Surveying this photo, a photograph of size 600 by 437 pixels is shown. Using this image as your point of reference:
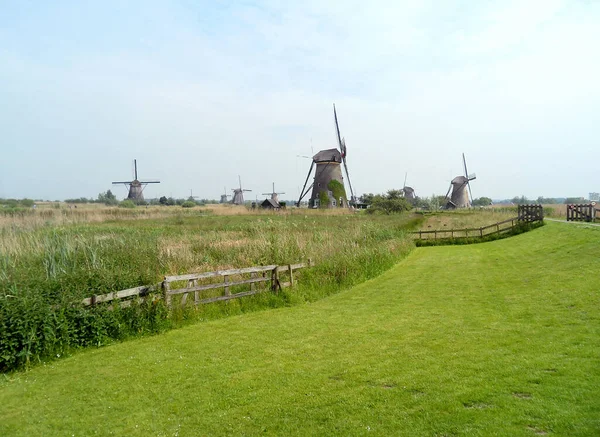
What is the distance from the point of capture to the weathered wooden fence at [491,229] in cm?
3462

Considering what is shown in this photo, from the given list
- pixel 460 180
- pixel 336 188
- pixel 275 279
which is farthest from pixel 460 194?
pixel 275 279

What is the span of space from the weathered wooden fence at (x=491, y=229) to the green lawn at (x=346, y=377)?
22149 millimetres

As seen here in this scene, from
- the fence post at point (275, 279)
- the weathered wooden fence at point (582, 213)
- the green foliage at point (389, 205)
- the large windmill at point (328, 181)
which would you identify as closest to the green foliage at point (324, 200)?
the large windmill at point (328, 181)

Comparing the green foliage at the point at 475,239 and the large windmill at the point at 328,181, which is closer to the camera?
the green foliage at the point at 475,239

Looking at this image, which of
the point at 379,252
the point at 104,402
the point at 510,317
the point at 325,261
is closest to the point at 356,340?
the point at 510,317

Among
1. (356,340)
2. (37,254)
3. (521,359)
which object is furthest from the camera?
(37,254)

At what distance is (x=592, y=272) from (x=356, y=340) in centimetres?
967

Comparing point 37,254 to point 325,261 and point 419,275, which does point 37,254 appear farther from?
point 419,275

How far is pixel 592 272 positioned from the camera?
1428 centimetres

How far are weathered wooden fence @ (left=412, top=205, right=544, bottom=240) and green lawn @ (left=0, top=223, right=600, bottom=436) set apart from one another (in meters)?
22.1

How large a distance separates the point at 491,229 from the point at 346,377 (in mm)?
33274

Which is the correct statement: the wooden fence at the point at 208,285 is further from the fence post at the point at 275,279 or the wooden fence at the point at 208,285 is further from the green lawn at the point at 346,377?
the green lawn at the point at 346,377

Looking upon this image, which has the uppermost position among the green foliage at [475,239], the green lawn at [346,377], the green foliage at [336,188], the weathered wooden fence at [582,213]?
the green foliage at [336,188]

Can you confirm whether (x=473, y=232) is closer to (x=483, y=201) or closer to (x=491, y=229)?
(x=491, y=229)
